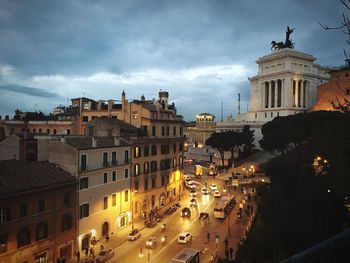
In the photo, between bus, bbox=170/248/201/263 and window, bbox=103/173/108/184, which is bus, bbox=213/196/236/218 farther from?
bus, bbox=170/248/201/263

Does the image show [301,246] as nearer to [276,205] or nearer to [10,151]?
[276,205]

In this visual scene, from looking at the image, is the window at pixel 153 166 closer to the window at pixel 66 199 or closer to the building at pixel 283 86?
the window at pixel 66 199

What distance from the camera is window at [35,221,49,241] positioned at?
29.0 metres

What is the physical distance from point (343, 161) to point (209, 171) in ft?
227

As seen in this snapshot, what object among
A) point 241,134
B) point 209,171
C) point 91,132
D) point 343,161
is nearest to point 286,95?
point 241,134

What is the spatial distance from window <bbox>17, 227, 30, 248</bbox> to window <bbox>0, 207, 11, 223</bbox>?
166 centimetres

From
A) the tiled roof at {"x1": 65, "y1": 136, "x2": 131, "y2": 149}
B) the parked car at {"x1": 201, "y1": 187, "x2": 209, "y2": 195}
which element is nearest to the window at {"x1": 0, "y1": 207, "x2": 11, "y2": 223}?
the tiled roof at {"x1": 65, "y1": 136, "x2": 131, "y2": 149}

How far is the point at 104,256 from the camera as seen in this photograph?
3131 cm

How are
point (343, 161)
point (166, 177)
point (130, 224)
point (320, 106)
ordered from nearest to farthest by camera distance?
point (343, 161) → point (130, 224) → point (166, 177) → point (320, 106)

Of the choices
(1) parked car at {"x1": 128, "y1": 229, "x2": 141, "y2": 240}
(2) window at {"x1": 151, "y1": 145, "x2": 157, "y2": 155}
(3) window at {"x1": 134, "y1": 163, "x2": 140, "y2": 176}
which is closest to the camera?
(1) parked car at {"x1": 128, "y1": 229, "x2": 141, "y2": 240}

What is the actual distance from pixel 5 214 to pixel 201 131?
12473cm

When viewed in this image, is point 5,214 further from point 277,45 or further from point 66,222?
point 277,45

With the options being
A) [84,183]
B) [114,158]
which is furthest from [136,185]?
[84,183]

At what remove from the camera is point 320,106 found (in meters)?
79.6
